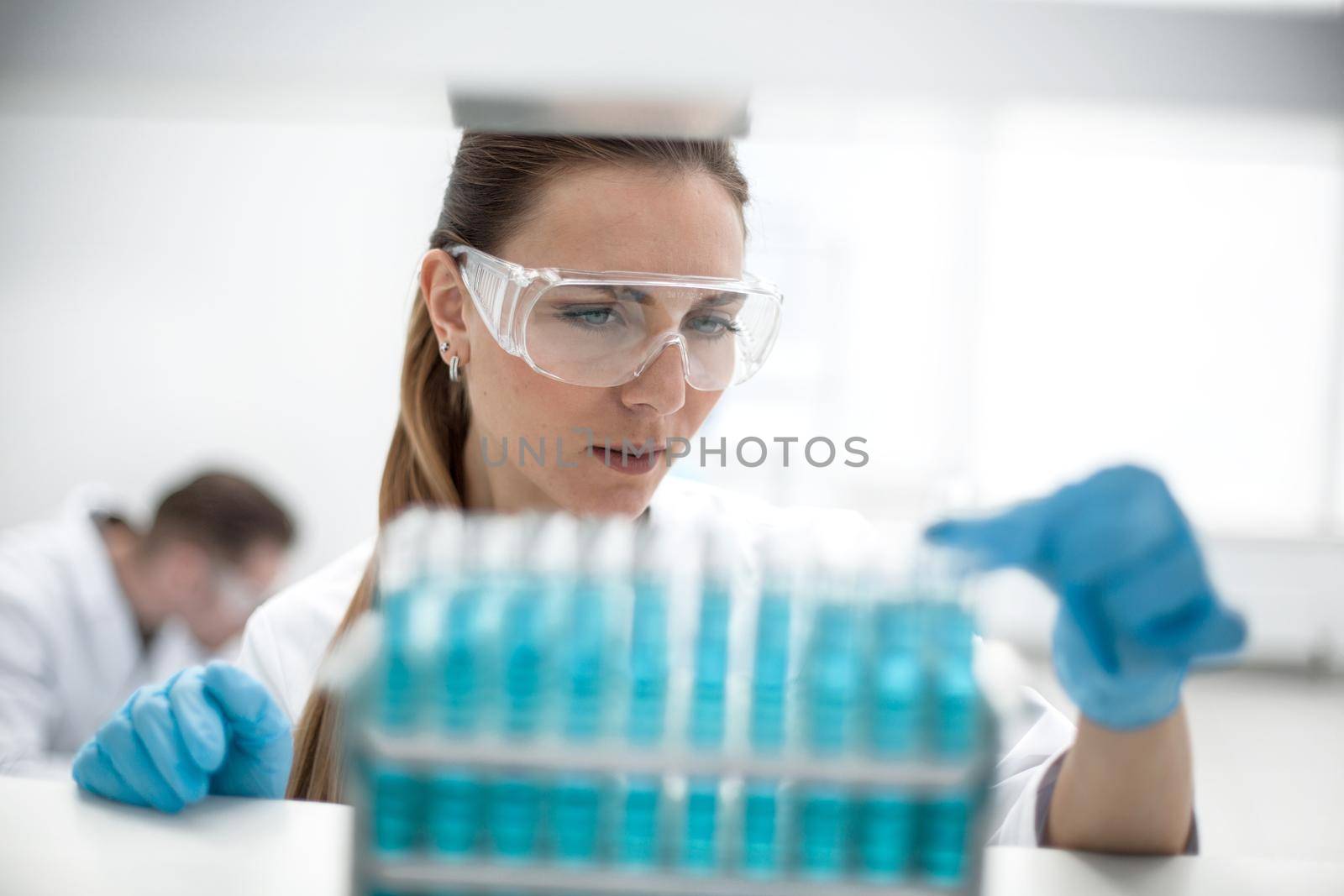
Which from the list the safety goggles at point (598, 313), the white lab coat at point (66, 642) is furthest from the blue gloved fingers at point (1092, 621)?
the white lab coat at point (66, 642)

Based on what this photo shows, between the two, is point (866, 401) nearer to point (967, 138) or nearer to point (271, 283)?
point (271, 283)

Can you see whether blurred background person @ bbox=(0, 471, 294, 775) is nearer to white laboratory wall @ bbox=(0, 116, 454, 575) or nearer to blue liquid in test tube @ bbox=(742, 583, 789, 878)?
white laboratory wall @ bbox=(0, 116, 454, 575)

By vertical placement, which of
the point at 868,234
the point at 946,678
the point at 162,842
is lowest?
the point at 162,842

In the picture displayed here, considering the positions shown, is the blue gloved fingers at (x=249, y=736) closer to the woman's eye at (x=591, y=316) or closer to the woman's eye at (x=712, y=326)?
the woman's eye at (x=591, y=316)

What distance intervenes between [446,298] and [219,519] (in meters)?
2.31

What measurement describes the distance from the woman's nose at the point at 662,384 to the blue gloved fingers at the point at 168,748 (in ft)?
2.17

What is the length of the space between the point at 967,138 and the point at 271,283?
4.49m

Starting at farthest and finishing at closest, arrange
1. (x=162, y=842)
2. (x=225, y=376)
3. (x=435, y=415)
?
(x=225, y=376) → (x=435, y=415) → (x=162, y=842)

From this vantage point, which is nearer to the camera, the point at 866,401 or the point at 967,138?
the point at 967,138

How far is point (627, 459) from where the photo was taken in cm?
141

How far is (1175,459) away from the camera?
19.2 feet

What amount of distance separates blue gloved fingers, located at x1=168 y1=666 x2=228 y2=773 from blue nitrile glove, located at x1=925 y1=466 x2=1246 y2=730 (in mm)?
794

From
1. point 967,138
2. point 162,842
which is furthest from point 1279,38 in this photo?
point 162,842

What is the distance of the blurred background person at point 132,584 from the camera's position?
299 centimetres
